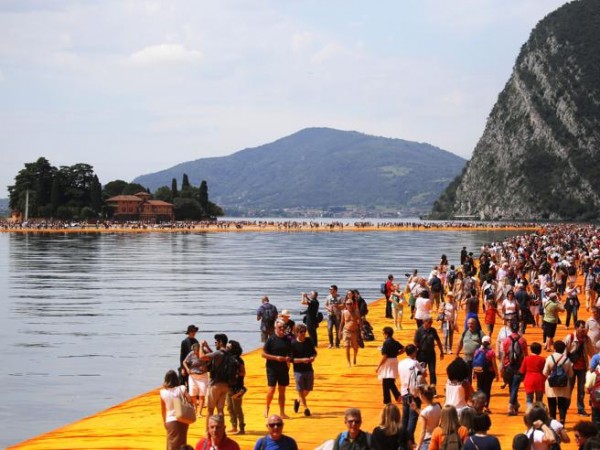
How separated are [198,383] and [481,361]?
4.88 meters

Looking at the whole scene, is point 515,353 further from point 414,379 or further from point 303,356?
point 303,356

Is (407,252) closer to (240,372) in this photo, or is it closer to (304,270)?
(304,270)

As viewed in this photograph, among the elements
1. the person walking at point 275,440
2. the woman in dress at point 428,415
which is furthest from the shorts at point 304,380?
the person walking at point 275,440

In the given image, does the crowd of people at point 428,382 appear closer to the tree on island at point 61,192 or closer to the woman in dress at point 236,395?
the woman in dress at point 236,395

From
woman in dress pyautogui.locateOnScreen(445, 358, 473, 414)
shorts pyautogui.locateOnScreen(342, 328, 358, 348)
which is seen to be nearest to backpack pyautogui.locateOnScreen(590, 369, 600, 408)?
woman in dress pyautogui.locateOnScreen(445, 358, 473, 414)

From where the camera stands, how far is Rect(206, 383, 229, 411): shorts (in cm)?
1588

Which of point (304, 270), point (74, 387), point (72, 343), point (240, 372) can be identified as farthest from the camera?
point (304, 270)

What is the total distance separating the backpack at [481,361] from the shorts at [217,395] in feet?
13.9

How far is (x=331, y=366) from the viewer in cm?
2481

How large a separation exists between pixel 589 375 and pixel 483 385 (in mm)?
2383

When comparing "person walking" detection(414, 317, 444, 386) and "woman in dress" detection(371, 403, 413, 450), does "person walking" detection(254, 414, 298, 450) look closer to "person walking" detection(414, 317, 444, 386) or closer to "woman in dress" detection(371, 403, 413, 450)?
"woman in dress" detection(371, 403, 413, 450)

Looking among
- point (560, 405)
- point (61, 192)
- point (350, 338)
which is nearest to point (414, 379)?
point (560, 405)

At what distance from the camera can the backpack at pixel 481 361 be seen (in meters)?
16.6

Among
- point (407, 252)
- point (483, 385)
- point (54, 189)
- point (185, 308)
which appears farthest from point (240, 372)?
point (54, 189)
